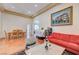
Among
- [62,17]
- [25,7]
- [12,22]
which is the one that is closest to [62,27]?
[62,17]

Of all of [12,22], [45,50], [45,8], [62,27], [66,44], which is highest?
[45,8]

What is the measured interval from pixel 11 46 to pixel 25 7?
0.87 meters

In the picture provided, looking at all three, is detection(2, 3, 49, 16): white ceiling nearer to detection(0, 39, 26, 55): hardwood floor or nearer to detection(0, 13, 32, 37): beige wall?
detection(0, 13, 32, 37): beige wall

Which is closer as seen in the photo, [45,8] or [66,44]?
[66,44]

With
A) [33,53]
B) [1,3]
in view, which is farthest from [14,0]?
[33,53]

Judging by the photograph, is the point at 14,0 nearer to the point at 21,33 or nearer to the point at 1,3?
the point at 1,3

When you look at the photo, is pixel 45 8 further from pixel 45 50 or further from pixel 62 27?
pixel 45 50

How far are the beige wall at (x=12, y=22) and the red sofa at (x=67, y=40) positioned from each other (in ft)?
2.10

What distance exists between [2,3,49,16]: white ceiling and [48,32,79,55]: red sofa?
66cm

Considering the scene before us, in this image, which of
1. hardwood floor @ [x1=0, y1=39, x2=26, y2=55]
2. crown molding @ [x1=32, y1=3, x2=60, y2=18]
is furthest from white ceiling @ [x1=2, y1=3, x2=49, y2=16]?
hardwood floor @ [x1=0, y1=39, x2=26, y2=55]

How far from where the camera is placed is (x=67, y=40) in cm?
192

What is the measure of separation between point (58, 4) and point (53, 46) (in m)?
0.87

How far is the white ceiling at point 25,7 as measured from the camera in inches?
73.8
